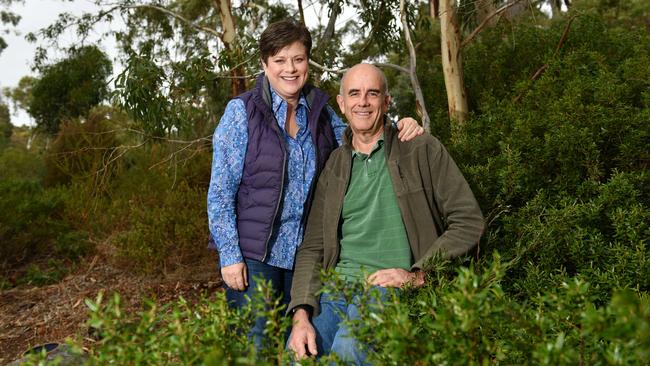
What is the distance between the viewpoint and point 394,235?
2.59 m

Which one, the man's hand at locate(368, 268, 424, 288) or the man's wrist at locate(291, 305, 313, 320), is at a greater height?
the man's hand at locate(368, 268, 424, 288)

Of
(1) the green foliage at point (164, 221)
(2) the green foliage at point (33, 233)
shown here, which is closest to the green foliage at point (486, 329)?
(1) the green foliage at point (164, 221)

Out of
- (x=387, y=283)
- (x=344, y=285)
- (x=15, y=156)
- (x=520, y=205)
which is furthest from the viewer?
(x=15, y=156)

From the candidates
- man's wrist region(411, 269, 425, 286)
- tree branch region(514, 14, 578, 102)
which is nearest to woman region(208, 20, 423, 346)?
man's wrist region(411, 269, 425, 286)

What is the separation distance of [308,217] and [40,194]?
7412mm

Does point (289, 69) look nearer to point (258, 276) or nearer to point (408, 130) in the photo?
point (408, 130)

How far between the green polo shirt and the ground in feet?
11.1

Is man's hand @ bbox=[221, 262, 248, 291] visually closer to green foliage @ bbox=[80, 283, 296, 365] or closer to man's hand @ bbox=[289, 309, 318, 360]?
man's hand @ bbox=[289, 309, 318, 360]

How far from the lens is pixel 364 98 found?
8.87 ft

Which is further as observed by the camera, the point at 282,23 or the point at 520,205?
the point at 520,205

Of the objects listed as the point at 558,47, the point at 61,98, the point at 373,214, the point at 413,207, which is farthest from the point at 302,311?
the point at 61,98

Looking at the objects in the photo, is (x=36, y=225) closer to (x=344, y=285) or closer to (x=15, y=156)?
(x=344, y=285)

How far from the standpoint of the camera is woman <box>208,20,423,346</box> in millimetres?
2854

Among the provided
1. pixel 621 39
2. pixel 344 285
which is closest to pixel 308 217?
pixel 344 285
